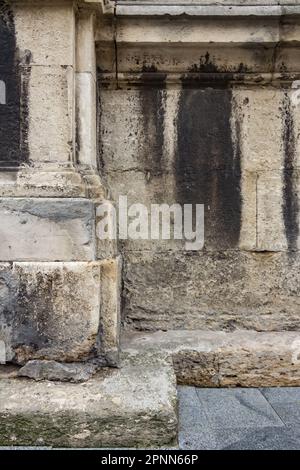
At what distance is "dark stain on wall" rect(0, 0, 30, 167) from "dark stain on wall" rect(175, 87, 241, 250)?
1.04m

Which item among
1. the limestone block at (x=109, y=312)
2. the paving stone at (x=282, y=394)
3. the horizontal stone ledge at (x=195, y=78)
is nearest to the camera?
the limestone block at (x=109, y=312)

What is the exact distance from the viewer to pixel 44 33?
2369mm

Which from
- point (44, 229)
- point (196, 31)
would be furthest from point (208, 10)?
point (44, 229)

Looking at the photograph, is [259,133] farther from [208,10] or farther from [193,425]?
[193,425]

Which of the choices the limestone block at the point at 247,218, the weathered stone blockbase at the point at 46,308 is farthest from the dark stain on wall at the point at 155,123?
the weathered stone blockbase at the point at 46,308

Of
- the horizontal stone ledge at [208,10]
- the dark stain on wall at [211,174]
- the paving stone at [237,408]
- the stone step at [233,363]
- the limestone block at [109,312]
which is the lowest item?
the paving stone at [237,408]

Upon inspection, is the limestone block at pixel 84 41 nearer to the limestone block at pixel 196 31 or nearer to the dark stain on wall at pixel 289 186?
the limestone block at pixel 196 31

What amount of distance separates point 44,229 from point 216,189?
1237 mm

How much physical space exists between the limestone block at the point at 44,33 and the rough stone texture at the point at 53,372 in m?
1.62

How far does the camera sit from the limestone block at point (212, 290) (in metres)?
2.92

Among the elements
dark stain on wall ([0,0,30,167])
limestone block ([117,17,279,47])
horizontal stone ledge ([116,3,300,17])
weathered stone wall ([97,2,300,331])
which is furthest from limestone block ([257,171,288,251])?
dark stain on wall ([0,0,30,167])
